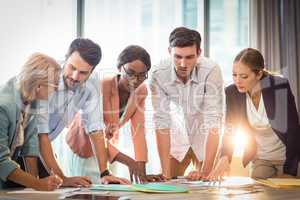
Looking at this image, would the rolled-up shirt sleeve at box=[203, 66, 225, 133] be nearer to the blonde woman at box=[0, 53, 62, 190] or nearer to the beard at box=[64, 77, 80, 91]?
the beard at box=[64, 77, 80, 91]

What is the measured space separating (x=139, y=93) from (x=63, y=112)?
481 millimetres

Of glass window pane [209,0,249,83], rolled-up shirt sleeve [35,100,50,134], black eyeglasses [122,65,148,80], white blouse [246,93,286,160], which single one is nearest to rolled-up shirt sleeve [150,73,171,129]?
black eyeglasses [122,65,148,80]

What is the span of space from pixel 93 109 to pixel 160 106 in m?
0.47

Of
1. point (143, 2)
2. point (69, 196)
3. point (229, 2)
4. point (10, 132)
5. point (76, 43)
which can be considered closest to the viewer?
point (69, 196)

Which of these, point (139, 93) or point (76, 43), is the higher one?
point (76, 43)

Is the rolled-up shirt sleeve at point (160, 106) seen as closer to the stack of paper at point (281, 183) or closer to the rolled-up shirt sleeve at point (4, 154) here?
the stack of paper at point (281, 183)

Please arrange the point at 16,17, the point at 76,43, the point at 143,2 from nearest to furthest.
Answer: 1. the point at 76,43
2. the point at 16,17
3. the point at 143,2

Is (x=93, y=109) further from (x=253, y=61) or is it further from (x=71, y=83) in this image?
(x=253, y=61)

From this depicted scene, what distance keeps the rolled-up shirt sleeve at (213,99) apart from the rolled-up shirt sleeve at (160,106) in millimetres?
219

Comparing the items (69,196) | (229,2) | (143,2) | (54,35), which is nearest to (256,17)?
(229,2)

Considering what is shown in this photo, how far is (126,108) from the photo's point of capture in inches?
107

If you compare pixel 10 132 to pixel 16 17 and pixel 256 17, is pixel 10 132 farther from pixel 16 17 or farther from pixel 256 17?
pixel 256 17

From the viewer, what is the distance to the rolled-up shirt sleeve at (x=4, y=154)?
1.71m

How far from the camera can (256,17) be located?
14.6 feet
